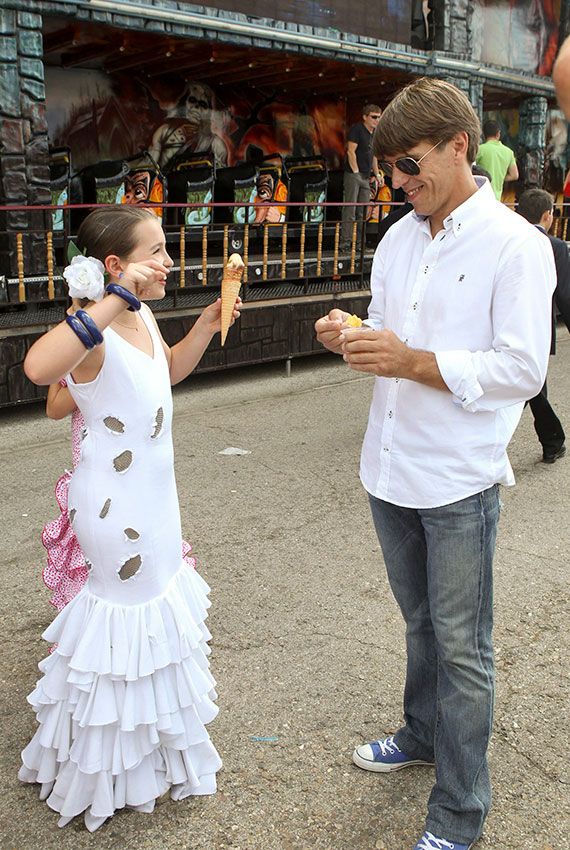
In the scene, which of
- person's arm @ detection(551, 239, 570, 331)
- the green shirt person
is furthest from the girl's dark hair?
the green shirt person

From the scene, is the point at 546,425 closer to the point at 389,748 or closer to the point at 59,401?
the point at 389,748

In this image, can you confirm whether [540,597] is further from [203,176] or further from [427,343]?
[203,176]

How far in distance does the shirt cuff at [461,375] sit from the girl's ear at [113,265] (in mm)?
934

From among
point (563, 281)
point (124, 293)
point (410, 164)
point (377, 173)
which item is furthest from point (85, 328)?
point (377, 173)

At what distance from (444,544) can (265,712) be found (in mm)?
1207

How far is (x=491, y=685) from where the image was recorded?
223 centimetres

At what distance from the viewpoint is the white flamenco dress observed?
2279 mm

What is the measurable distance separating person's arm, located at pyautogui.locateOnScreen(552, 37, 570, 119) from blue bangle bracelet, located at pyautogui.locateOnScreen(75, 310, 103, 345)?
1.17 meters

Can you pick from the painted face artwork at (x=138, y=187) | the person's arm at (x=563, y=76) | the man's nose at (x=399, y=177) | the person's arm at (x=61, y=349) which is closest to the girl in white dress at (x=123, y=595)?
the person's arm at (x=61, y=349)

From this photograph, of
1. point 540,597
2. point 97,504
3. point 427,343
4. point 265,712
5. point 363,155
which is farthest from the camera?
point 363,155

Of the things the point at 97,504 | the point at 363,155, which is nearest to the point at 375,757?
the point at 97,504

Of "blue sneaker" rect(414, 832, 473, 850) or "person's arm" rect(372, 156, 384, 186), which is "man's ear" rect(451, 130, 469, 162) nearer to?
"blue sneaker" rect(414, 832, 473, 850)

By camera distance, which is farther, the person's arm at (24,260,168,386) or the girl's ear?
the girl's ear

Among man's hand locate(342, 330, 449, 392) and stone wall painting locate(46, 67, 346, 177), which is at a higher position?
Answer: stone wall painting locate(46, 67, 346, 177)
